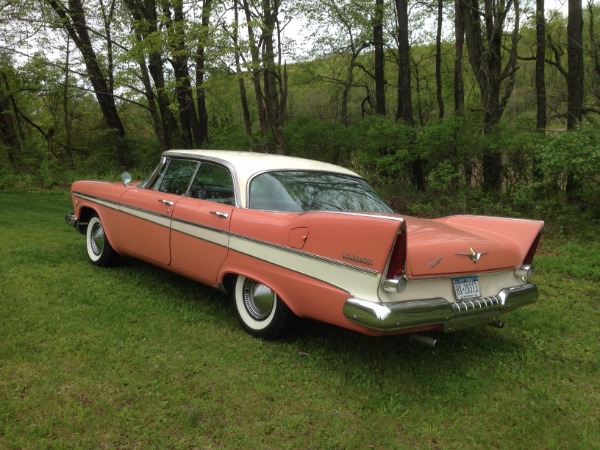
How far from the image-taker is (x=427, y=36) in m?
23.9

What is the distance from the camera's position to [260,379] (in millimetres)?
3266

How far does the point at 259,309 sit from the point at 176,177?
1.83m

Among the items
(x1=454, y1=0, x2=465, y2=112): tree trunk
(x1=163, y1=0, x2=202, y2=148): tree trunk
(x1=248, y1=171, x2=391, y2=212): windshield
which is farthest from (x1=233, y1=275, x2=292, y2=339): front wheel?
(x1=163, y1=0, x2=202, y2=148): tree trunk

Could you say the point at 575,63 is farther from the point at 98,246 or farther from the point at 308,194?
the point at 98,246

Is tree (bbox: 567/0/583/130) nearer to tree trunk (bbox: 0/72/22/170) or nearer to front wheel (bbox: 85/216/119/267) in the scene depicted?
front wheel (bbox: 85/216/119/267)

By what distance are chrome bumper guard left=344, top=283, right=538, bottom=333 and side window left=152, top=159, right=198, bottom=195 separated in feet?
7.93

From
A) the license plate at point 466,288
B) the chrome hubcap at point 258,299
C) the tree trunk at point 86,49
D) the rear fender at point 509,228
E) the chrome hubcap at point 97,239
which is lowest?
the chrome hubcap at point 258,299

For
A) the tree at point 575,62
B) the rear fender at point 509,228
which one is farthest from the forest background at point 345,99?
the rear fender at point 509,228

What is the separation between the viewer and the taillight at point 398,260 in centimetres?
296

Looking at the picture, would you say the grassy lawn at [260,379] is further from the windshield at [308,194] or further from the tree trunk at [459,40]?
the tree trunk at [459,40]

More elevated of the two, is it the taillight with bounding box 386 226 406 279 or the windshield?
the windshield

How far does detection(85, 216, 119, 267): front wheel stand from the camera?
5.60 meters

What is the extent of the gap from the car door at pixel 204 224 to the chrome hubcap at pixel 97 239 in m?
1.60

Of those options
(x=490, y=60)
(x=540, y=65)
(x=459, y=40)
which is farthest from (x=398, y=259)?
(x=540, y=65)
